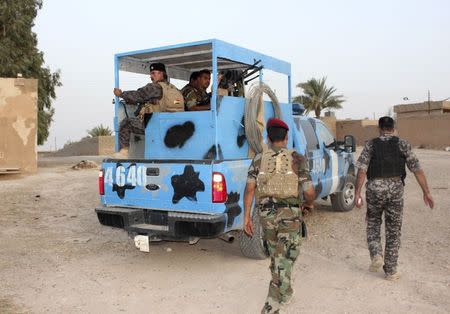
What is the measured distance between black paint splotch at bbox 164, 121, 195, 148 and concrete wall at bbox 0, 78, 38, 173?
11.2 meters

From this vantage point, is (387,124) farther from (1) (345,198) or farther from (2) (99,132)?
(2) (99,132)

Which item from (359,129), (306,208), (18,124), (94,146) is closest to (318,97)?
(359,129)

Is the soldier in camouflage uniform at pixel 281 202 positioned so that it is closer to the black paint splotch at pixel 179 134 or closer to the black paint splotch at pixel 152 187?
the black paint splotch at pixel 152 187

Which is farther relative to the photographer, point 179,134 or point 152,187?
point 179,134

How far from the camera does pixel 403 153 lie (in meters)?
4.88

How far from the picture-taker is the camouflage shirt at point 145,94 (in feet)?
18.1

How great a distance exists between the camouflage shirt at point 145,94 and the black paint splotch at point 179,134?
431 mm

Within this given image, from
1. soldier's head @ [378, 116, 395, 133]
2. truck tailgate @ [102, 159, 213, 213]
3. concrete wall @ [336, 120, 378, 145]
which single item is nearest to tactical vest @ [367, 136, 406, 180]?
soldier's head @ [378, 116, 395, 133]

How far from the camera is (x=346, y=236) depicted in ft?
22.4

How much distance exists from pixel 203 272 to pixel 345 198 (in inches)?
163

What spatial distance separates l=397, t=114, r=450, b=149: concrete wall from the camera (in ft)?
93.2

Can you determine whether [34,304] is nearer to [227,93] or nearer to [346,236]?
[227,93]

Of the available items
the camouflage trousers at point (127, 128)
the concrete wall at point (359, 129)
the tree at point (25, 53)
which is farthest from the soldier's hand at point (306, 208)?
the concrete wall at point (359, 129)

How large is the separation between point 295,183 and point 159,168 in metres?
2.00
